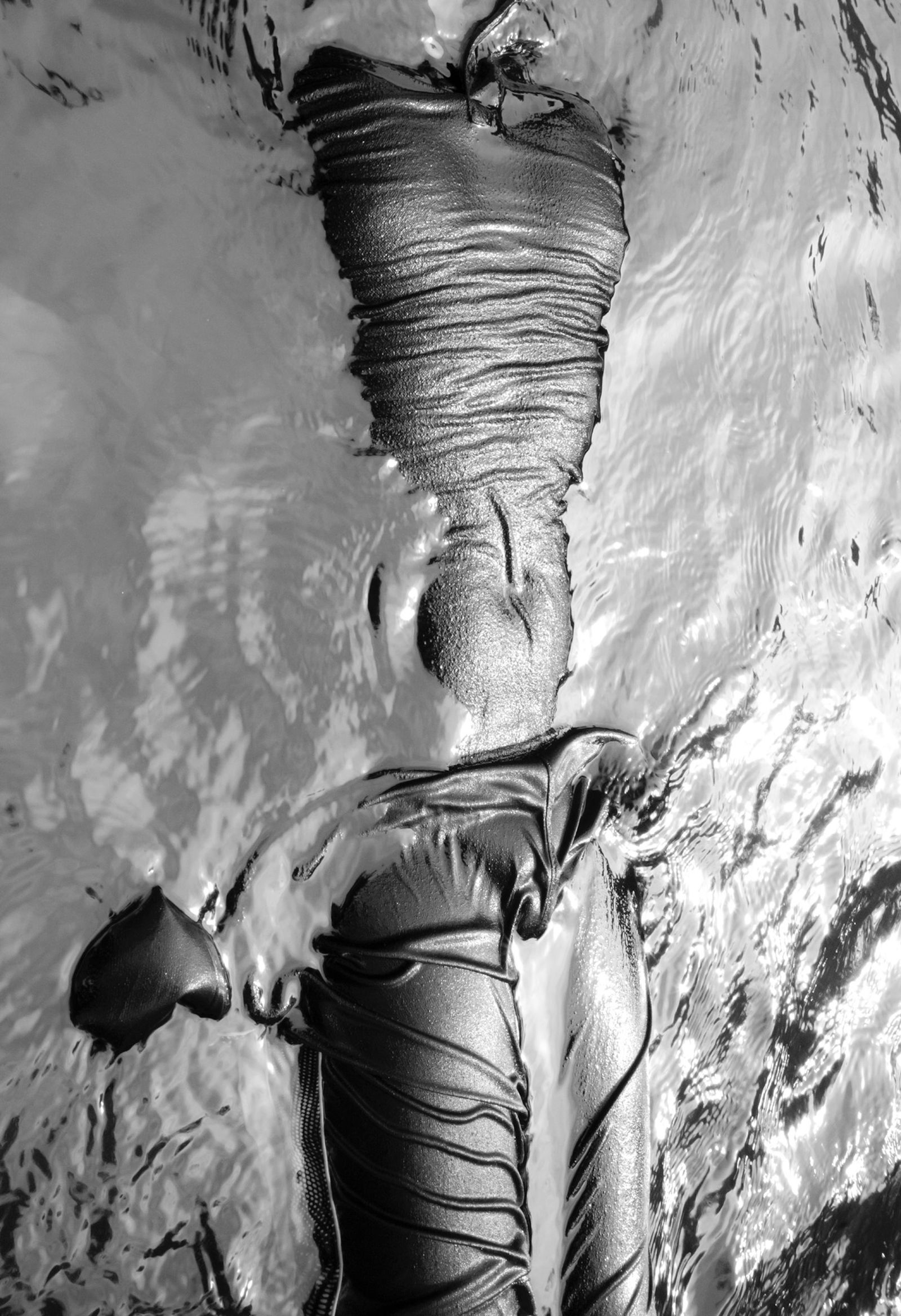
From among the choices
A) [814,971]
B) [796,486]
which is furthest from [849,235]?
[814,971]

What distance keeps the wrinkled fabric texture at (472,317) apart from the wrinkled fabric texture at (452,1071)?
0.06 m

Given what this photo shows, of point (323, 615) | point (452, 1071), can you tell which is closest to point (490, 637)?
point (323, 615)

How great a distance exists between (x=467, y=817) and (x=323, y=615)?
125 mm

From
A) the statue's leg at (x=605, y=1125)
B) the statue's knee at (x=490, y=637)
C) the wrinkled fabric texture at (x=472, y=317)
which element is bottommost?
the statue's leg at (x=605, y=1125)

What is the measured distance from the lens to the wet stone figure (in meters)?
0.58

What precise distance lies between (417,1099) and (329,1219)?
8cm

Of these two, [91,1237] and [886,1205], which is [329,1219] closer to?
[91,1237]

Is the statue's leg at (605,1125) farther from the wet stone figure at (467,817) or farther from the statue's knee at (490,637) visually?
the statue's knee at (490,637)

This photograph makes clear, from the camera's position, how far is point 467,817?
0.63m

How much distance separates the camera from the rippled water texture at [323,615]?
1.88 ft

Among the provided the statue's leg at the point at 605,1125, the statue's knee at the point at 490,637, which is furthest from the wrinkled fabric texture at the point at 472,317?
the statue's leg at the point at 605,1125

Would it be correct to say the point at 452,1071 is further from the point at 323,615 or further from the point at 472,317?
the point at 472,317

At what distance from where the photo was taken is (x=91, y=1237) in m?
0.56

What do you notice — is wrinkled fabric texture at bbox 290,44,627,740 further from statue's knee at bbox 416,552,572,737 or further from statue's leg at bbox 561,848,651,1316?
statue's leg at bbox 561,848,651,1316
